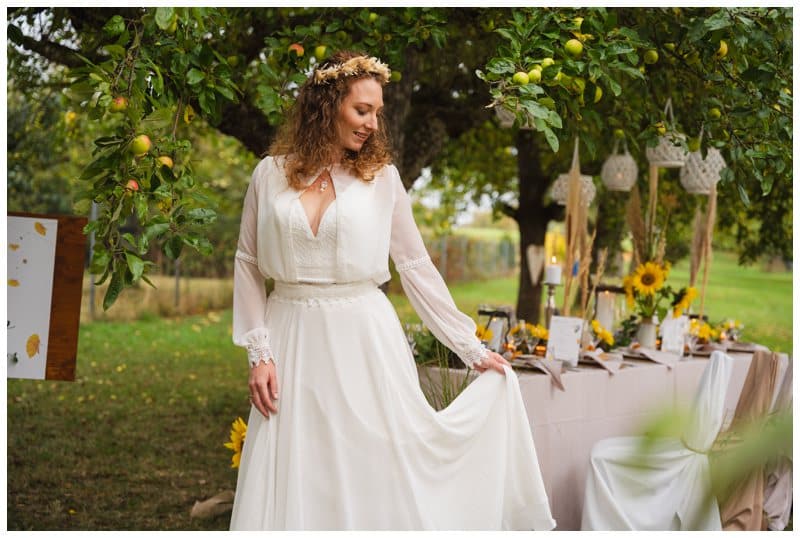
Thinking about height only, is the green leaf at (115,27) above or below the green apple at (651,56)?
below

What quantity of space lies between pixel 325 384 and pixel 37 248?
126 centimetres

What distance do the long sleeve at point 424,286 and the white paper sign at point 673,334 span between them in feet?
7.90

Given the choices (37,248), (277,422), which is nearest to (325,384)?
(277,422)

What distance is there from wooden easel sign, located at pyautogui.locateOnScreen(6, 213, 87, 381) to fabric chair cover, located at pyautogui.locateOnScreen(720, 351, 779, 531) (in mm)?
2677

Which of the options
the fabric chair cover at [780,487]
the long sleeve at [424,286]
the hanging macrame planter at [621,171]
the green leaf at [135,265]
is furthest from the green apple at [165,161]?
the hanging macrame planter at [621,171]

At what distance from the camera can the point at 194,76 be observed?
10.5ft

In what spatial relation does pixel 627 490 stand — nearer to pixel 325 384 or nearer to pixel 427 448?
pixel 427 448

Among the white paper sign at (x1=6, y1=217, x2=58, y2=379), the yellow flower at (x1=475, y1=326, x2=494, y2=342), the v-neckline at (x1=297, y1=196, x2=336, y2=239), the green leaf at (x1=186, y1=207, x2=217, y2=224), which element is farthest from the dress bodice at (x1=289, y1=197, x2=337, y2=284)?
the yellow flower at (x1=475, y1=326, x2=494, y2=342)

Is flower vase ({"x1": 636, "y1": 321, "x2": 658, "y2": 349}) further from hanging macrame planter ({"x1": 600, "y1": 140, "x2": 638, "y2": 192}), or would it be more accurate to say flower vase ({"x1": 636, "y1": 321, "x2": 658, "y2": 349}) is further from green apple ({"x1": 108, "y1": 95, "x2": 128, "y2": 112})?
green apple ({"x1": 108, "y1": 95, "x2": 128, "y2": 112})

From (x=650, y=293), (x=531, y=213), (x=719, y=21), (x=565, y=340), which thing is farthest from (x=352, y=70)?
(x=531, y=213)

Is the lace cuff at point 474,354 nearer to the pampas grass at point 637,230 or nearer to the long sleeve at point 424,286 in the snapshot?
the long sleeve at point 424,286

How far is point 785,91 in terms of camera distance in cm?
376

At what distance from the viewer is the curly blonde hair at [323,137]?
2.84 m

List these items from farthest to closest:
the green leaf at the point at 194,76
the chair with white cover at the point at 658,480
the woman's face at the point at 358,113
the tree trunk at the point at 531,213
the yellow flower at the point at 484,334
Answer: the tree trunk at the point at 531,213 < the yellow flower at the point at 484,334 < the chair with white cover at the point at 658,480 < the green leaf at the point at 194,76 < the woman's face at the point at 358,113
